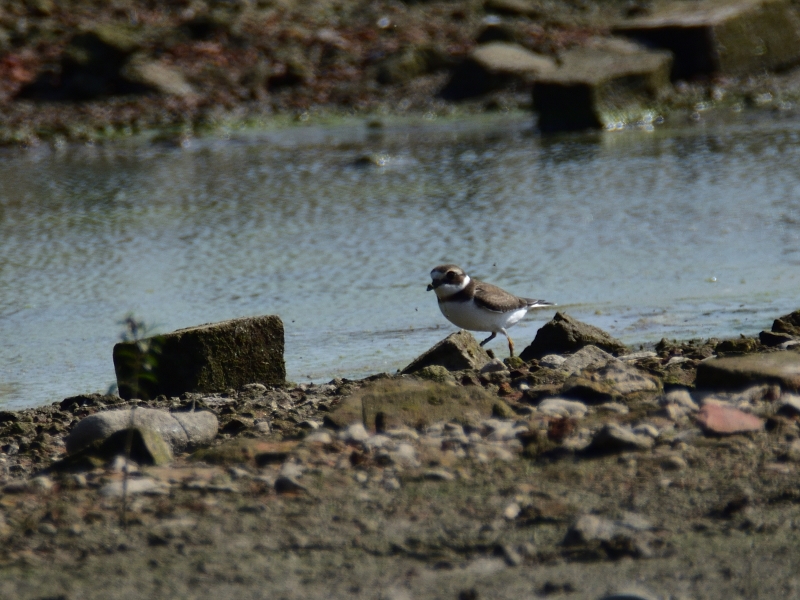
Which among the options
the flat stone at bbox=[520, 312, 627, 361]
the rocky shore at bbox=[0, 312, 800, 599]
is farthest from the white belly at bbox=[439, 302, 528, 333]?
the rocky shore at bbox=[0, 312, 800, 599]

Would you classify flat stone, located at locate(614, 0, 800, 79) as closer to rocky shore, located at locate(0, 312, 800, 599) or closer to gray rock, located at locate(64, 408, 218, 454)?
rocky shore, located at locate(0, 312, 800, 599)

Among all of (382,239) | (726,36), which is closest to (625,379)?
(382,239)

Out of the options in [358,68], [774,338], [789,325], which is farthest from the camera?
[358,68]

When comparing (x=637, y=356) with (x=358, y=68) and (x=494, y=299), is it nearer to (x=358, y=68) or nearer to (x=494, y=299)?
(x=494, y=299)

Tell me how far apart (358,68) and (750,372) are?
1495 cm

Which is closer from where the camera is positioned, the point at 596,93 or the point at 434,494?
the point at 434,494

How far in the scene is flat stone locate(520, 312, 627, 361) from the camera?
6.52 meters

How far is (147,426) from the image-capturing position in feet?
15.9

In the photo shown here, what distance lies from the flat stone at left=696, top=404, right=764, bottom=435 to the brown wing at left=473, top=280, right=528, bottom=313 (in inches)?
100

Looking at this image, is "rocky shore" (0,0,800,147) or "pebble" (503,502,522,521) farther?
"rocky shore" (0,0,800,147)

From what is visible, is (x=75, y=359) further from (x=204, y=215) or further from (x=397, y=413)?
(x=204, y=215)

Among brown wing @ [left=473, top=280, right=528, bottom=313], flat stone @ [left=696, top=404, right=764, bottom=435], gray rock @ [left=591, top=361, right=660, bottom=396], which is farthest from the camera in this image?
brown wing @ [left=473, top=280, right=528, bottom=313]

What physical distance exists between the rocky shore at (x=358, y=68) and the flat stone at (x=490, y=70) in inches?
0.9

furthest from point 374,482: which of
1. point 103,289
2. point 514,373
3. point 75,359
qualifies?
point 103,289
